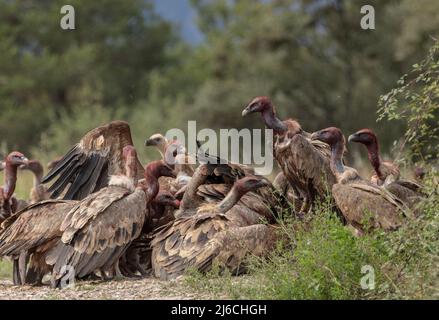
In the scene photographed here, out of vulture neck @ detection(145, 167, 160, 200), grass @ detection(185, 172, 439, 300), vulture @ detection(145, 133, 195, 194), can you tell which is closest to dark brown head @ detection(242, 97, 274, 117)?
vulture @ detection(145, 133, 195, 194)

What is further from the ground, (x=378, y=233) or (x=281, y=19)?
(x=281, y=19)

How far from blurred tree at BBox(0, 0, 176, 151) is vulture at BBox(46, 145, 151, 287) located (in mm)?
28894

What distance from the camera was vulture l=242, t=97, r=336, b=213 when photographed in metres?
11.0

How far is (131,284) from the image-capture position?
31.0ft

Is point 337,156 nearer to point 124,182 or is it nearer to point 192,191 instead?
point 192,191

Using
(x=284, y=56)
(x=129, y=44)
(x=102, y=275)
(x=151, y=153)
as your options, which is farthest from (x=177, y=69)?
(x=102, y=275)

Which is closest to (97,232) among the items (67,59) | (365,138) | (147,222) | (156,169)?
(147,222)

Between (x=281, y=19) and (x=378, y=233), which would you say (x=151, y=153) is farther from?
(x=281, y=19)

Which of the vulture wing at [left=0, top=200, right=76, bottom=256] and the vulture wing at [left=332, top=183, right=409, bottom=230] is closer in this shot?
the vulture wing at [left=332, top=183, right=409, bottom=230]

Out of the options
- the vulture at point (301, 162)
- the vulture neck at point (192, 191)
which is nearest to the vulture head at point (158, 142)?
the vulture at point (301, 162)

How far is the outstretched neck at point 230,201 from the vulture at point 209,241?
0.04 feet

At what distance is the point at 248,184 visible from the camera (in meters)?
10.2

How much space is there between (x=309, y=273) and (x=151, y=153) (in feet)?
44.7

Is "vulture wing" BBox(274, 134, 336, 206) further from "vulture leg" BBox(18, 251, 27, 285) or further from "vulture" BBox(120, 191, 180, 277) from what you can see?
"vulture leg" BBox(18, 251, 27, 285)
